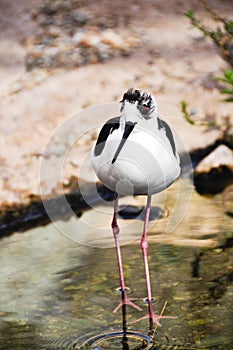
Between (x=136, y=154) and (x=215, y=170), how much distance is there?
2.24 metres

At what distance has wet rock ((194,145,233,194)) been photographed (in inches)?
235

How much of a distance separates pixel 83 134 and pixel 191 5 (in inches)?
78.1

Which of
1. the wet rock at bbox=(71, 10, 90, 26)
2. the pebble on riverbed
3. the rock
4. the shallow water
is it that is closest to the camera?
the shallow water

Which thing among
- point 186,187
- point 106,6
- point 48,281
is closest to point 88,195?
point 186,187

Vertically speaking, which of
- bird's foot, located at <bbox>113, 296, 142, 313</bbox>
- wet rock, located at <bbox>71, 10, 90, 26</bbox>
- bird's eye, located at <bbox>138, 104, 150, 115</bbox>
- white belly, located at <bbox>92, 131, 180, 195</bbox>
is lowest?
bird's foot, located at <bbox>113, 296, 142, 313</bbox>

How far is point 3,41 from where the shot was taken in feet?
22.2

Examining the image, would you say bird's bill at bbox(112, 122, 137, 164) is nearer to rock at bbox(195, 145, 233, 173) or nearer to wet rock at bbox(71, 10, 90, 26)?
rock at bbox(195, 145, 233, 173)

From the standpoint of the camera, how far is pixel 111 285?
14.2 ft

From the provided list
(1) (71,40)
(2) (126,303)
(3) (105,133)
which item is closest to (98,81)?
(1) (71,40)

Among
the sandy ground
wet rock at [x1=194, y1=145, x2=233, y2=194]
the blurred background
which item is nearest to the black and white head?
the blurred background

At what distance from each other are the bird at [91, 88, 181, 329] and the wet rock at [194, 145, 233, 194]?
1.76 metres

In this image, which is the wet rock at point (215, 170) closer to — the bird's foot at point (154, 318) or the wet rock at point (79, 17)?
the wet rock at point (79, 17)

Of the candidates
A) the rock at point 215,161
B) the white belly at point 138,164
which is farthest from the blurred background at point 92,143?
the white belly at point 138,164

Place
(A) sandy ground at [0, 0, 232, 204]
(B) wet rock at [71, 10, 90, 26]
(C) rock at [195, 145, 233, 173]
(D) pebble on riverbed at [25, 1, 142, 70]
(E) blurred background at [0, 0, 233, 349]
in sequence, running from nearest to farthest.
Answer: (E) blurred background at [0, 0, 233, 349] < (A) sandy ground at [0, 0, 232, 204] < (C) rock at [195, 145, 233, 173] < (D) pebble on riverbed at [25, 1, 142, 70] < (B) wet rock at [71, 10, 90, 26]
